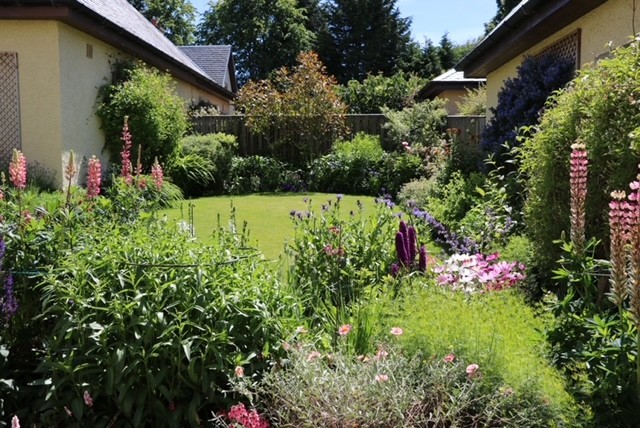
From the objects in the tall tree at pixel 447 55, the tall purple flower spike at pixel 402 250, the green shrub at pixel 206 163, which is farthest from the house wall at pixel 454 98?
the tall tree at pixel 447 55

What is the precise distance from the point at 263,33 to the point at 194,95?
24.2m

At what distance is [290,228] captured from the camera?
9.84 m

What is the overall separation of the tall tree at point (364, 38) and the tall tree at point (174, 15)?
1289cm

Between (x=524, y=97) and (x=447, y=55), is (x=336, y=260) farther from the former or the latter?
(x=447, y=55)

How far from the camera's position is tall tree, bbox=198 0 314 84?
43.7m

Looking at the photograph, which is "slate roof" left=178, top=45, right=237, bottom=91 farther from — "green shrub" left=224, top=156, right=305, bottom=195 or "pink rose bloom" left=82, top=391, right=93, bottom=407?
"pink rose bloom" left=82, top=391, right=93, bottom=407

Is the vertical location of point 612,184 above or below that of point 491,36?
below

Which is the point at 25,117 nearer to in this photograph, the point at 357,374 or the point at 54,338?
the point at 54,338

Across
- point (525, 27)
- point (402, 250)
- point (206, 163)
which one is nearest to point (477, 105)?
point (206, 163)

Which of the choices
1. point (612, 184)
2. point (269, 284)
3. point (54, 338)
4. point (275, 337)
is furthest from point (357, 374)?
point (612, 184)

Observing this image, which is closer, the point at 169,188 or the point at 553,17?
the point at 553,17

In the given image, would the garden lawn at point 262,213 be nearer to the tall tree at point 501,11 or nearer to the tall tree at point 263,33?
the tall tree at point 263,33

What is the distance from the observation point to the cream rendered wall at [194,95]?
747 inches

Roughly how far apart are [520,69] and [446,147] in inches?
225
